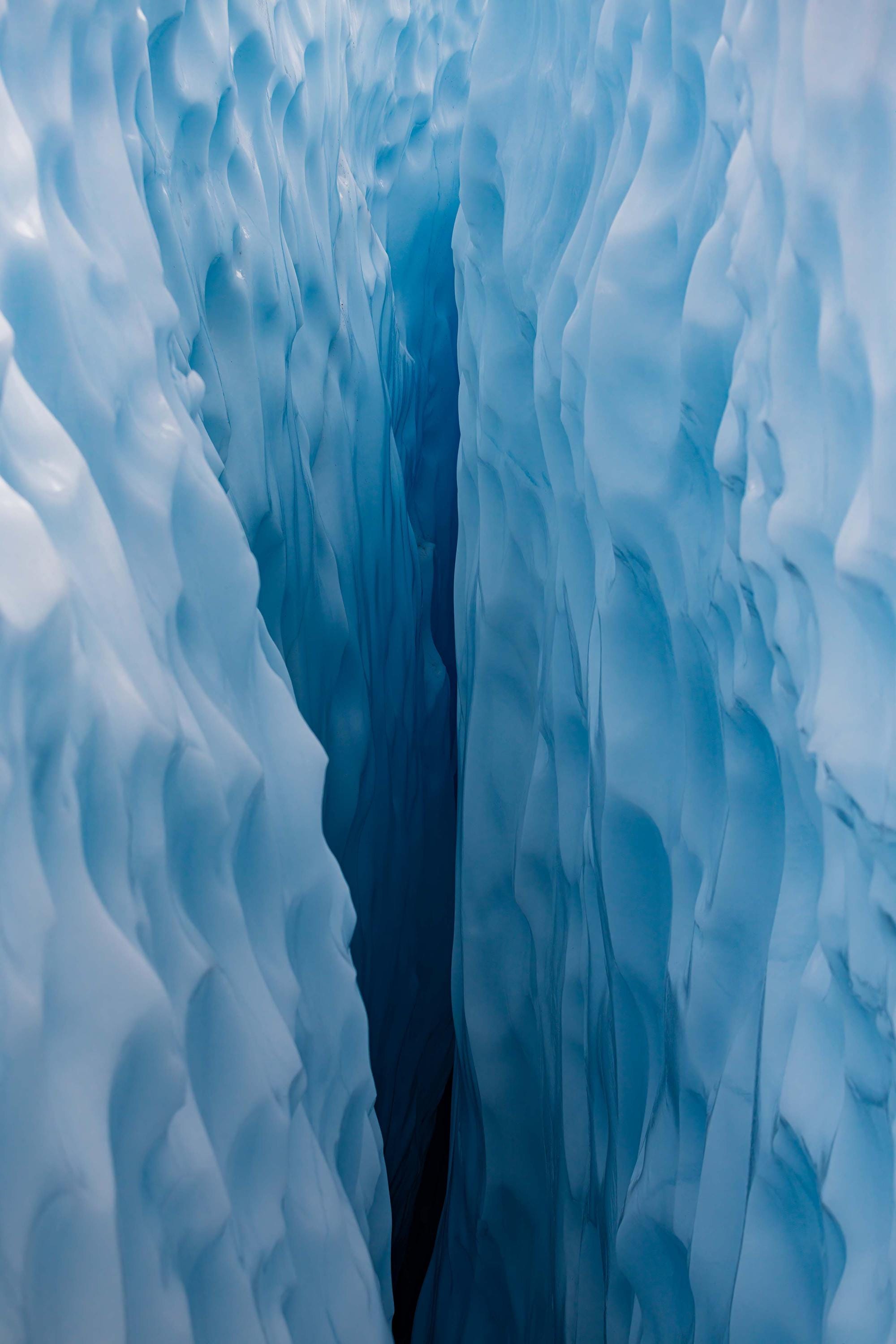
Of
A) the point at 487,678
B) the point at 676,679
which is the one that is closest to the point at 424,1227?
the point at 487,678

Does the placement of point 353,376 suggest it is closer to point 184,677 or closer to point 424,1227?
point 184,677

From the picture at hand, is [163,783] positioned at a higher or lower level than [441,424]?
lower

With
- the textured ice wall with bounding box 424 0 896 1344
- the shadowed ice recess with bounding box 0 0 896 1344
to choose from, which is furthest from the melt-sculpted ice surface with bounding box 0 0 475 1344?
the textured ice wall with bounding box 424 0 896 1344

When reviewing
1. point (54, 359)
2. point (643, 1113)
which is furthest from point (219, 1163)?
point (54, 359)

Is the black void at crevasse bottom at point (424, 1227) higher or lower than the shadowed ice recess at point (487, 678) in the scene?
lower

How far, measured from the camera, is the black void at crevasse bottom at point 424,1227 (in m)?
1.91

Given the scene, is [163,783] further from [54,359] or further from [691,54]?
[691,54]

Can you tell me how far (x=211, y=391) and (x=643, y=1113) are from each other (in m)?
0.81

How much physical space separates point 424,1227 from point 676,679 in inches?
58.0

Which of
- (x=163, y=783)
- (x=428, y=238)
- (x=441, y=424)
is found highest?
(x=428, y=238)

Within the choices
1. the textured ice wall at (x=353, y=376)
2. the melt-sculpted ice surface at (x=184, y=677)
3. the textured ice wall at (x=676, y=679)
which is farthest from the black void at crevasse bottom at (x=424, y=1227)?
the melt-sculpted ice surface at (x=184, y=677)

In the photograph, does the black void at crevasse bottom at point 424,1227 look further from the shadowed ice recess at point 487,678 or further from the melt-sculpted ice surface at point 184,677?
the melt-sculpted ice surface at point 184,677

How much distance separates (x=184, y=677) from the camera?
913 millimetres

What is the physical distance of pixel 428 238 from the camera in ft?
6.09
